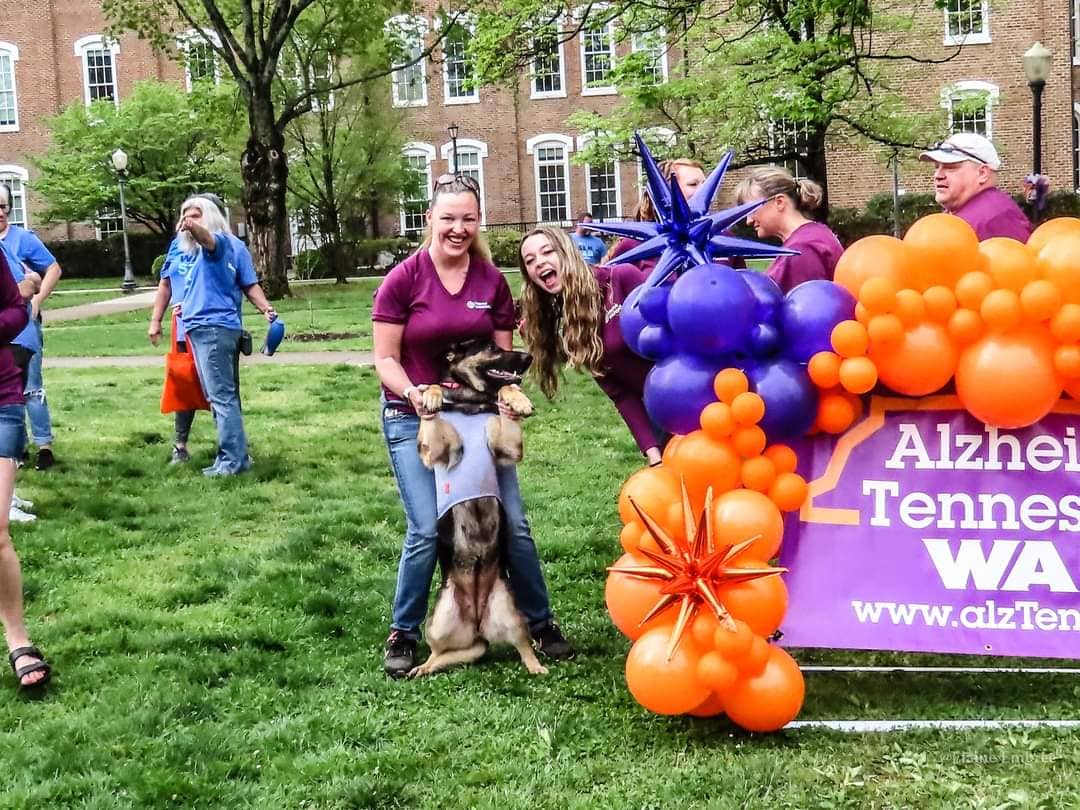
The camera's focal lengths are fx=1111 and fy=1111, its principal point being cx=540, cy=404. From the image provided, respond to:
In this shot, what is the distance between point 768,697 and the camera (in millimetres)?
3574

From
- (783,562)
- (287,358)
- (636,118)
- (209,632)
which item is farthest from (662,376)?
(636,118)

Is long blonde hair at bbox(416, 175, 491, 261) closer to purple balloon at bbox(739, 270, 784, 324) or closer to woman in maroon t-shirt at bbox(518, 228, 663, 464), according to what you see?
woman in maroon t-shirt at bbox(518, 228, 663, 464)

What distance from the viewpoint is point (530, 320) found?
15.3 feet

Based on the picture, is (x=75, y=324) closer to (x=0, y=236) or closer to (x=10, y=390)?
(x=0, y=236)

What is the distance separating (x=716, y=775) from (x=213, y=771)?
1.62 meters

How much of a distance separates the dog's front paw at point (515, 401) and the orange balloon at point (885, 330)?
1312 mm

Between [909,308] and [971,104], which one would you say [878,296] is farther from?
[971,104]

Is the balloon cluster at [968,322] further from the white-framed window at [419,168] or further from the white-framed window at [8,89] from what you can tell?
the white-framed window at [8,89]

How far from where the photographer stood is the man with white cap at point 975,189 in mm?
4488

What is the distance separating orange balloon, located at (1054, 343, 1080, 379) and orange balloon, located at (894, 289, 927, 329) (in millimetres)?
441

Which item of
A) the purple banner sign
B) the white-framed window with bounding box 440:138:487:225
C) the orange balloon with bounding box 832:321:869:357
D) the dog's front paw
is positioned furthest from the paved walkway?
the white-framed window with bounding box 440:138:487:225

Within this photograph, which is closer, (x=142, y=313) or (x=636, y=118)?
(x=636, y=118)

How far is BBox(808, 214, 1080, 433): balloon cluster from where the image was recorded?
139 inches

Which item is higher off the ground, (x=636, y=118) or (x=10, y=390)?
(x=636, y=118)
